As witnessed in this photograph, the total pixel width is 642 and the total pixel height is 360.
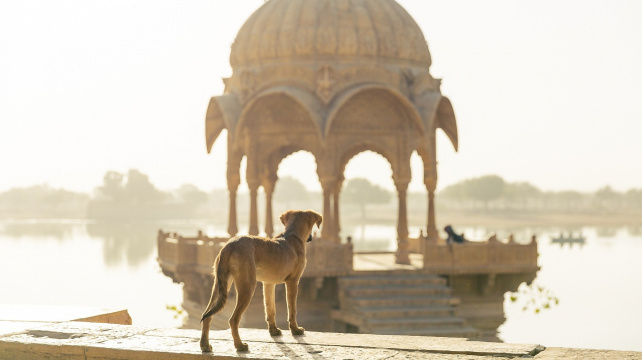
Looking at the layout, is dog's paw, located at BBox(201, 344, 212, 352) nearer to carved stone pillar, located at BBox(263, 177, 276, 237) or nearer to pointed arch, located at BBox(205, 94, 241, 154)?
pointed arch, located at BBox(205, 94, 241, 154)

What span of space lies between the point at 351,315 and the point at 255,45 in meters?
6.18

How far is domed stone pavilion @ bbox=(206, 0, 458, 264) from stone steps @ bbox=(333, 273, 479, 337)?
195cm

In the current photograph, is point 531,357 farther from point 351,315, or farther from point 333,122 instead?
point 333,122

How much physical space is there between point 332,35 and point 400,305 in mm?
5646

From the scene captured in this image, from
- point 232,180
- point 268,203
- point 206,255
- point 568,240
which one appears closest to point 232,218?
point 232,180

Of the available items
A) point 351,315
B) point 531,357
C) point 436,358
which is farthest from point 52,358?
point 351,315

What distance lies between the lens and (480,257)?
60.0 feet

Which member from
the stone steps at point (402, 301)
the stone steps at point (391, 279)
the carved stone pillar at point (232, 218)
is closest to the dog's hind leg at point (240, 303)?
the stone steps at point (402, 301)

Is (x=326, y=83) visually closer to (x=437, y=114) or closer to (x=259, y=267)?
(x=437, y=114)

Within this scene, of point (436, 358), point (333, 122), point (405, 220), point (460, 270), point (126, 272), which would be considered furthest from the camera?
point (126, 272)

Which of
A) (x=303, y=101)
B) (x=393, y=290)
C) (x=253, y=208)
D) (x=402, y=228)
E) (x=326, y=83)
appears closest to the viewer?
(x=393, y=290)

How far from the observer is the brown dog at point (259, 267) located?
6.97 m

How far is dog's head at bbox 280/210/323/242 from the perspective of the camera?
787 centimetres

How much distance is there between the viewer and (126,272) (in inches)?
2092
